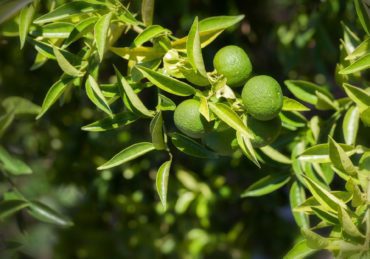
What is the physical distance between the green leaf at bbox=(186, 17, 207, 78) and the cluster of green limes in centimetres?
4

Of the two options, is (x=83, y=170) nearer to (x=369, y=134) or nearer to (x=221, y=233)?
(x=221, y=233)

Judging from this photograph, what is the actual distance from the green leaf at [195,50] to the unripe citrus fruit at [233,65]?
0.13ft

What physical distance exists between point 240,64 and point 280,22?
96cm

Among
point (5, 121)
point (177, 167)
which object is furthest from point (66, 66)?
point (177, 167)

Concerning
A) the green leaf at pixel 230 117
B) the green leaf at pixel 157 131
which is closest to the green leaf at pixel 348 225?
the green leaf at pixel 230 117

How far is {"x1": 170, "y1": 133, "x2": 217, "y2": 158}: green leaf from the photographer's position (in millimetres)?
848

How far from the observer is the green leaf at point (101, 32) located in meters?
0.78

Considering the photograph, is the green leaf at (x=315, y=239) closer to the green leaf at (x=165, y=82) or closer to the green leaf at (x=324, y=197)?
the green leaf at (x=324, y=197)

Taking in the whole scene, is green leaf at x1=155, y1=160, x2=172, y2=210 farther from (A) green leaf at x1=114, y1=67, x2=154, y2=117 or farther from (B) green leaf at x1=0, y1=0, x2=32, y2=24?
(B) green leaf at x1=0, y1=0, x2=32, y2=24

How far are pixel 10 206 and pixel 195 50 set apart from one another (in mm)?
447

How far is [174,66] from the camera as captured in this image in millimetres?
831

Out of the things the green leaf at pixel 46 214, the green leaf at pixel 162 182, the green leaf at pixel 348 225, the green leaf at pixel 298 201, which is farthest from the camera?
the green leaf at pixel 46 214

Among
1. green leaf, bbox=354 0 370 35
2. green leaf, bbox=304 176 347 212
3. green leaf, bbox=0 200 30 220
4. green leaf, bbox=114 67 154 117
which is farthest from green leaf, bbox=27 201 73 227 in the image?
green leaf, bbox=354 0 370 35

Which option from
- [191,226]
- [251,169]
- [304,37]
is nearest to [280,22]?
[304,37]
